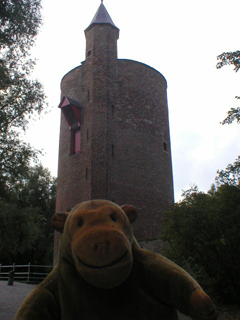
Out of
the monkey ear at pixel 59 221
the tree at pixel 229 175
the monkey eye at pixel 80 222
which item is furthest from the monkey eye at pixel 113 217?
the tree at pixel 229 175

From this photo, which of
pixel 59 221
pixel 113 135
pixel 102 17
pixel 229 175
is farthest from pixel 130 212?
pixel 102 17

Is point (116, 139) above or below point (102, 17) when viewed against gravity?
below

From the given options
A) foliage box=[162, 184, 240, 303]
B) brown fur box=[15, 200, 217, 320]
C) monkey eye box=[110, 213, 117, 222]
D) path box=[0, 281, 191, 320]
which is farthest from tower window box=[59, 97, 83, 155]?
monkey eye box=[110, 213, 117, 222]

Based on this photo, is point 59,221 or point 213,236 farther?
point 213,236

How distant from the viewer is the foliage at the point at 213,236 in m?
10.4

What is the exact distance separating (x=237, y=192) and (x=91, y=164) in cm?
867

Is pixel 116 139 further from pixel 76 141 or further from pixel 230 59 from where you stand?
pixel 230 59

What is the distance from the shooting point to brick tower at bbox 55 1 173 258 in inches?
693

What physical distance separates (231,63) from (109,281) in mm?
9412

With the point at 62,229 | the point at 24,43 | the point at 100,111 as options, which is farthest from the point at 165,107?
the point at 62,229

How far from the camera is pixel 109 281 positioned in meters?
2.45

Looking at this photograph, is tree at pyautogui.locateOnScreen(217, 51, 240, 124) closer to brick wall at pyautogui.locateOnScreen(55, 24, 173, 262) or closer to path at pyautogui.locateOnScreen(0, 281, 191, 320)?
path at pyautogui.locateOnScreen(0, 281, 191, 320)

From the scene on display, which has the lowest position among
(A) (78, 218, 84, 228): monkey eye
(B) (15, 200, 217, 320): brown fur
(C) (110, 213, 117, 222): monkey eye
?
(B) (15, 200, 217, 320): brown fur

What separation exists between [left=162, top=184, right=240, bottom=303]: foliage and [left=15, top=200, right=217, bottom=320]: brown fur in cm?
779
